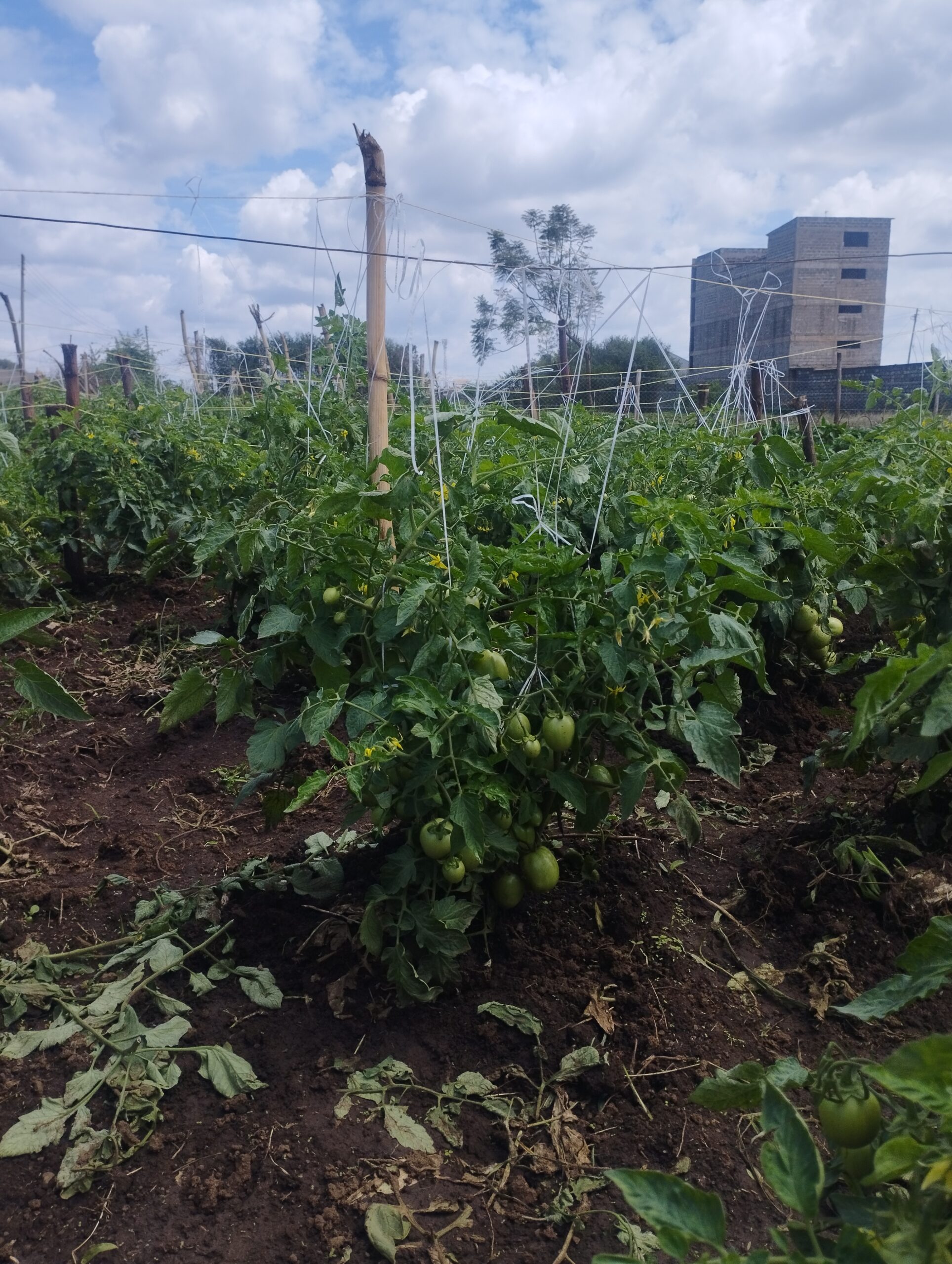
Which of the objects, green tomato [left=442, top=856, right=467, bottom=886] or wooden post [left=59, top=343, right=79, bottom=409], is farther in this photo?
wooden post [left=59, top=343, right=79, bottom=409]

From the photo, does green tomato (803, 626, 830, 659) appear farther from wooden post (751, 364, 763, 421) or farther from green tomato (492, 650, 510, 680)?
wooden post (751, 364, 763, 421)

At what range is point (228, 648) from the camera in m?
2.19

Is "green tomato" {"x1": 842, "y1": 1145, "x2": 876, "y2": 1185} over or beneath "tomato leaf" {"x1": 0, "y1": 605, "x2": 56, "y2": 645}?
beneath

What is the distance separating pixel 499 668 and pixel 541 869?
0.51 m

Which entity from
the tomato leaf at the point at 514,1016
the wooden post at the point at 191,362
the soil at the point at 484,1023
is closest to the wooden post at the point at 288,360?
the wooden post at the point at 191,362

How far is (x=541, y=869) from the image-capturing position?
2.06 meters

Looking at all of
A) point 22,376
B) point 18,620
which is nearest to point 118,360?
point 22,376

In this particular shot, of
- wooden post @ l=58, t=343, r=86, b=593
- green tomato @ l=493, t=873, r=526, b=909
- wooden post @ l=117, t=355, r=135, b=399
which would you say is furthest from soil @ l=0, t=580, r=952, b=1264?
wooden post @ l=117, t=355, r=135, b=399

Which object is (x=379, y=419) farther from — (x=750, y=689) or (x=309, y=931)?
(x=750, y=689)

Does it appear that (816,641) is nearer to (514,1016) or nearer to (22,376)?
(514,1016)

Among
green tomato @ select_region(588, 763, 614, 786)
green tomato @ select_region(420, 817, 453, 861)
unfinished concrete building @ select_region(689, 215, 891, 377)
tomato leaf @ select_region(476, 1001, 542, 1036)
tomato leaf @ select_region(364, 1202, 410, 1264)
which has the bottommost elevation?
tomato leaf @ select_region(364, 1202, 410, 1264)

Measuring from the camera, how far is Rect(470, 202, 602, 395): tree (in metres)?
3.24

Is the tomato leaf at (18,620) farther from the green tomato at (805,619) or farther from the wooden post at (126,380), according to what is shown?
the wooden post at (126,380)

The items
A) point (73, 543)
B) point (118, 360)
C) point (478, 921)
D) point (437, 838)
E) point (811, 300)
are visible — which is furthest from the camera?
point (118, 360)
